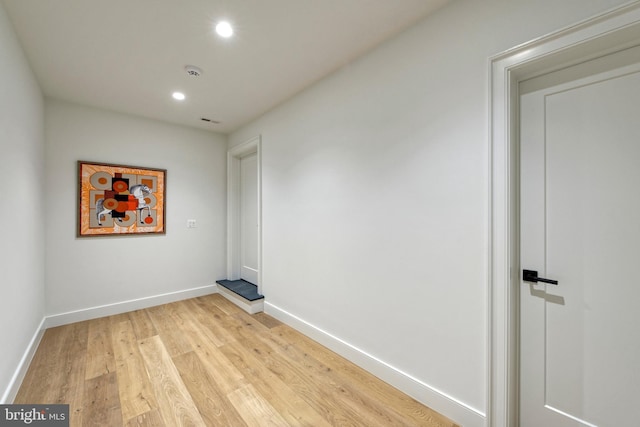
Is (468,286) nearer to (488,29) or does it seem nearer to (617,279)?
(617,279)

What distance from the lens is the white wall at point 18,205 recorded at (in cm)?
167

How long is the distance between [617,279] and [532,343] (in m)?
0.51

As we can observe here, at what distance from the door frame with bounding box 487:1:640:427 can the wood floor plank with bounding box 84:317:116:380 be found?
110 inches

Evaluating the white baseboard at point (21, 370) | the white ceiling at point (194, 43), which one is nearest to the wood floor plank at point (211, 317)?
the white baseboard at point (21, 370)

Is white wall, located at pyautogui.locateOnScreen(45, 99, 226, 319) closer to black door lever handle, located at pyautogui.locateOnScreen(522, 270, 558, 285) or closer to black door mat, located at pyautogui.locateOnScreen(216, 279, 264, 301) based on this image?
black door mat, located at pyautogui.locateOnScreen(216, 279, 264, 301)

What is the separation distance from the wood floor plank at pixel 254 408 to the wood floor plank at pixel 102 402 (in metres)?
0.69

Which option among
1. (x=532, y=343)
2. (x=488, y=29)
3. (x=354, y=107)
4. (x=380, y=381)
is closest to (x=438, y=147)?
(x=488, y=29)

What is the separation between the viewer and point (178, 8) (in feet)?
5.54

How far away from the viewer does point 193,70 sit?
240 cm

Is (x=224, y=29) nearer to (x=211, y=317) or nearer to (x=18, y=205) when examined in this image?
(x=18, y=205)

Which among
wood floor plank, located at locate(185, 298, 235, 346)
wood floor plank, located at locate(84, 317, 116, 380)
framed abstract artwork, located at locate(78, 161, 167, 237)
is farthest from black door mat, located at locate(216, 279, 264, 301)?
wood floor plank, located at locate(84, 317, 116, 380)

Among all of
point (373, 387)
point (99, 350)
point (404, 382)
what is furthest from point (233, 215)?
point (404, 382)

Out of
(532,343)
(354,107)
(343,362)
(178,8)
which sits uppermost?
(178,8)

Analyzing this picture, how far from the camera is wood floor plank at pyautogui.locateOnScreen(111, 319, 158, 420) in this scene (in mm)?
1743
